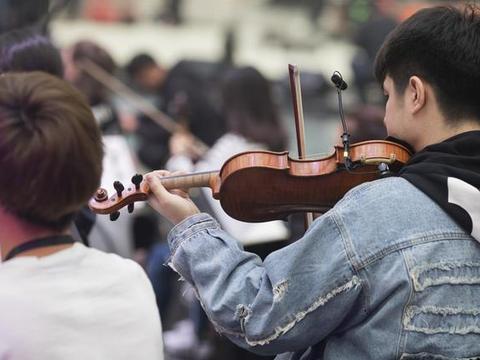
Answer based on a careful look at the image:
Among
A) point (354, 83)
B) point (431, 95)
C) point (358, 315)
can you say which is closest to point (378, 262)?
point (358, 315)

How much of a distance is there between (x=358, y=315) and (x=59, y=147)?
716 mm

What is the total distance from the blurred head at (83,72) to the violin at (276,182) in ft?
8.68

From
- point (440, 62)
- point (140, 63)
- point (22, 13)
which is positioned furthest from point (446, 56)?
point (140, 63)

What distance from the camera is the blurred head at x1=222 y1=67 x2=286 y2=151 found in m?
4.78

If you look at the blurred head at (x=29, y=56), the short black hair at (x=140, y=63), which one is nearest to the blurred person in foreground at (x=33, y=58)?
the blurred head at (x=29, y=56)

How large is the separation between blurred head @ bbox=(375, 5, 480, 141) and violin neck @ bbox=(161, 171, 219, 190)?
49 centimetres

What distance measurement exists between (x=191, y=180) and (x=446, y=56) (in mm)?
692

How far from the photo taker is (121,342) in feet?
6.02

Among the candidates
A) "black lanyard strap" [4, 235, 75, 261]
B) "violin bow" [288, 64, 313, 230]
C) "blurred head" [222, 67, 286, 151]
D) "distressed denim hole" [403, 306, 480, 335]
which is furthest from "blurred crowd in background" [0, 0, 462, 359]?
"black lanyard strap" [4, 235, 75, 261]

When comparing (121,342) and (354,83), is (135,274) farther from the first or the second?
(354,83)

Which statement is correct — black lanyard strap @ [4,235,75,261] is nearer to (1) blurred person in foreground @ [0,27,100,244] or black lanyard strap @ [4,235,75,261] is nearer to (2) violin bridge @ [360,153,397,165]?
(2) violin bridge @ [360,153,397,165]

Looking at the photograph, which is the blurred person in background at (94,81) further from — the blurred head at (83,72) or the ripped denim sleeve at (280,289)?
the ripped denim sleeve at (280,289)

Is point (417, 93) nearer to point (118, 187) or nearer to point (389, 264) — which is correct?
point (389, 264)

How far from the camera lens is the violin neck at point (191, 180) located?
2.33 m
